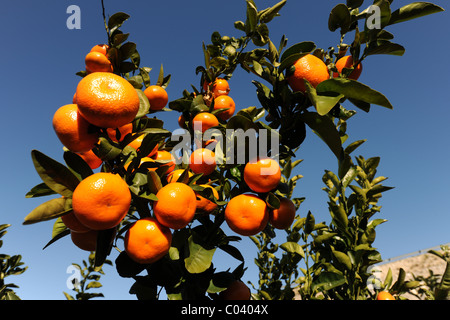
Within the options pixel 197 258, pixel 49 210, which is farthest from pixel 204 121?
pixel 49 210

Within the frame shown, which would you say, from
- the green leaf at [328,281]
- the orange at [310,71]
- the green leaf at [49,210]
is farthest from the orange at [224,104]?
the green leaf at [328,281]

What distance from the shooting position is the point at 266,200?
3.72ft

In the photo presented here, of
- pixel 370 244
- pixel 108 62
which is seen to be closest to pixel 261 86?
pixel 108 62

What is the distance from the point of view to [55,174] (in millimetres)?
894

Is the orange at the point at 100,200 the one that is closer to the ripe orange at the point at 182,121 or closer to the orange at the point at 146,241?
the orange at the point at 146,241

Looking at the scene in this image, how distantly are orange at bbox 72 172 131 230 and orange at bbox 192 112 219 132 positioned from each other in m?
0.53

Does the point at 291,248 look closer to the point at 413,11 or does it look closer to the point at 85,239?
the point at 85,239

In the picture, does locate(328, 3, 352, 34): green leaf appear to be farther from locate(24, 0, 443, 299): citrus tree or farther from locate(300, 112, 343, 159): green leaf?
locate(300, 112, 343, 159): green leaf

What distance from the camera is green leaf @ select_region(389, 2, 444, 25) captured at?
97cm

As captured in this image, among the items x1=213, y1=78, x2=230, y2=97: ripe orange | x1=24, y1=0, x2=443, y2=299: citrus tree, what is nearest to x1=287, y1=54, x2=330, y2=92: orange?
x1=24, y1=0, x2=443, y2=299: citrus tree

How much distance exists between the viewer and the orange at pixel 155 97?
56.3 inches

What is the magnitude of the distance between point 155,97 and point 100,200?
733 mm

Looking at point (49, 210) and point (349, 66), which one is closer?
point (49, 210)
